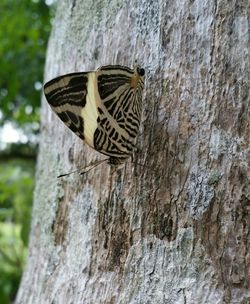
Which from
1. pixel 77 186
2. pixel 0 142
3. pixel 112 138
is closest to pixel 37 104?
pixel 0 142

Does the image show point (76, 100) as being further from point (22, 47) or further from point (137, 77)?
point (22, 47)

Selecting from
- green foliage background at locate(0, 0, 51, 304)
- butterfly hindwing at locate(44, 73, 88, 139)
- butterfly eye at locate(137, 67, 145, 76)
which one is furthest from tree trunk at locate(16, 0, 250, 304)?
green foliage background at locate(0, 0, 51, 304)

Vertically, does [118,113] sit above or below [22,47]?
below

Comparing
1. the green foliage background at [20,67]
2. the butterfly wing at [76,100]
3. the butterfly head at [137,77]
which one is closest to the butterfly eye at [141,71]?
the butterfly head at [137,77]

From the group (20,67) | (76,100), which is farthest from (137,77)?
(20,67)

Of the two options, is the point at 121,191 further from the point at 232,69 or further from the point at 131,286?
the point at 232,69

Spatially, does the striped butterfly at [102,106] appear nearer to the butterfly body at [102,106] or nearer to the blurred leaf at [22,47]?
the butterfly body at [102,106]

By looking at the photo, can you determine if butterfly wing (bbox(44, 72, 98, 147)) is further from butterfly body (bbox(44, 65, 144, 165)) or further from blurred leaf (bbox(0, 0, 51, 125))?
→ blurred leaf (bbox(0, 0, 51, 125))
